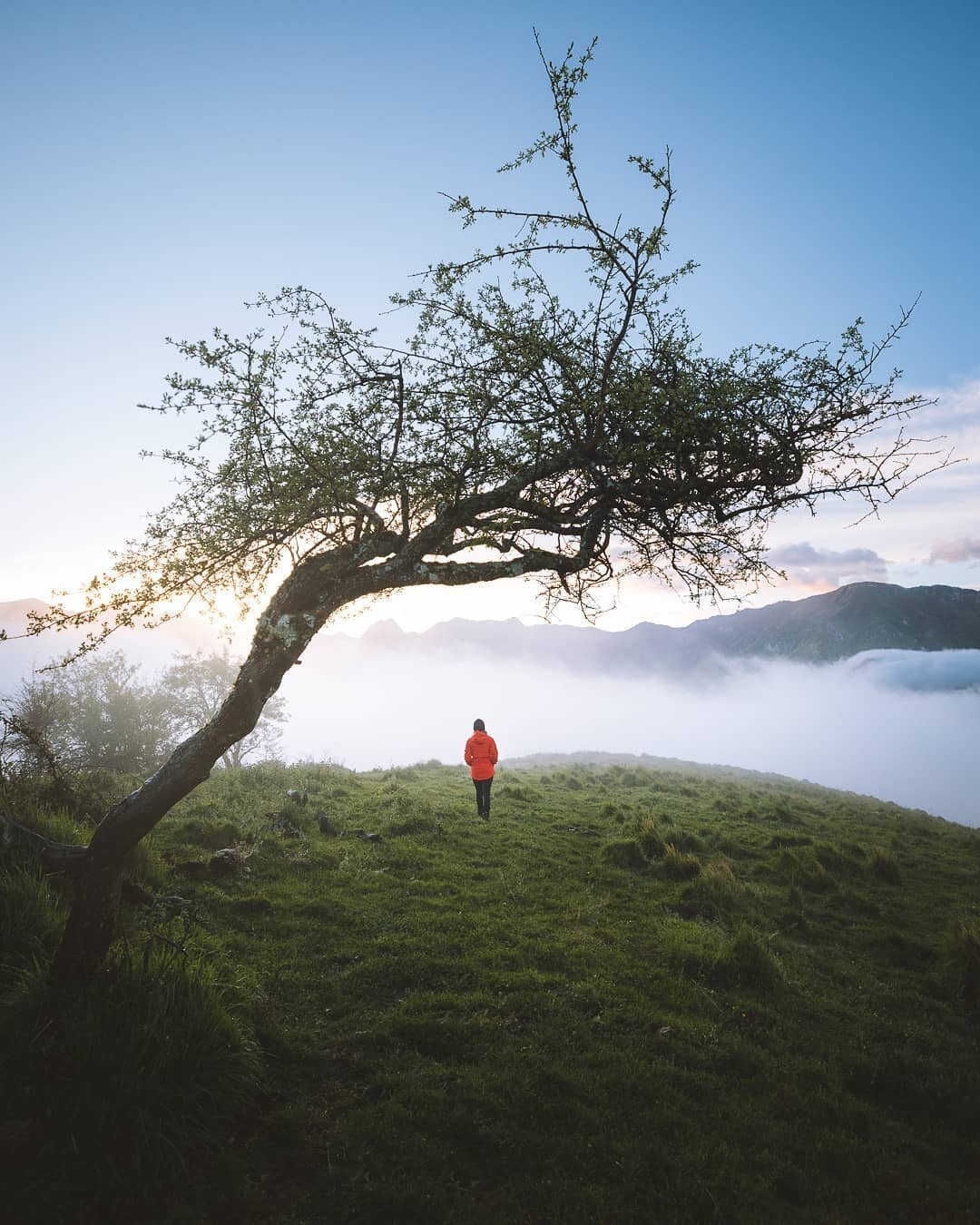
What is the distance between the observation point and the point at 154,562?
7352mm

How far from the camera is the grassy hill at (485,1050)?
4.43 metres

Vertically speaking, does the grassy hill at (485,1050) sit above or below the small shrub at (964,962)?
above

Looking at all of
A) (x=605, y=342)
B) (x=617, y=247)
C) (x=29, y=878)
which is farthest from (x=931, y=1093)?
(x=29, y=878)

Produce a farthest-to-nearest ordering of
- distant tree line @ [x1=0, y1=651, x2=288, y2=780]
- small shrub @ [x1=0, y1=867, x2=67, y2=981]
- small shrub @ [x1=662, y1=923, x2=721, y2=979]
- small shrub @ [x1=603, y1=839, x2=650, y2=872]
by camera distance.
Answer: distant tree line @ [x1=0, y1=651, x2=288, y2=780] < small shrub @ [x1=603, y1=839, x2=650, y2=872] < small shrub @ [x1=662, y1=923, x2=721, y2=979] < small shrub @ [x1=0, y1=867, x2=67, y2=981]

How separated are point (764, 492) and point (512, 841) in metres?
11.3

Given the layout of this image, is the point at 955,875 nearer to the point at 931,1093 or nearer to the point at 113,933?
the point at 931,1093

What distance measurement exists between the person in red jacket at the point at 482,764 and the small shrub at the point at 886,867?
36.1 ft

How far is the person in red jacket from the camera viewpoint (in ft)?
55.8

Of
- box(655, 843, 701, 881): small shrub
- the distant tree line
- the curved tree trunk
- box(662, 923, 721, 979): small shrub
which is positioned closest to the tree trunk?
the curved tree trunk

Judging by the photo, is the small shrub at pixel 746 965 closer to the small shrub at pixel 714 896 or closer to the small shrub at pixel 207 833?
the small shrub at pixel 714 896

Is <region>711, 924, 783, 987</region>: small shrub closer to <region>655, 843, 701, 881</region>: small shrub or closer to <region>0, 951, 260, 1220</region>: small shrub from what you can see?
<region>655, 843, 701, 881</region>: small shrub

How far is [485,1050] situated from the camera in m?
6.27

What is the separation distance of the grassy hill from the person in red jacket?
4.40 meters

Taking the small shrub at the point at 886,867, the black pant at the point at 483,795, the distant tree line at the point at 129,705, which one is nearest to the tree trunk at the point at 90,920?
the black pant at the point at 483,795
